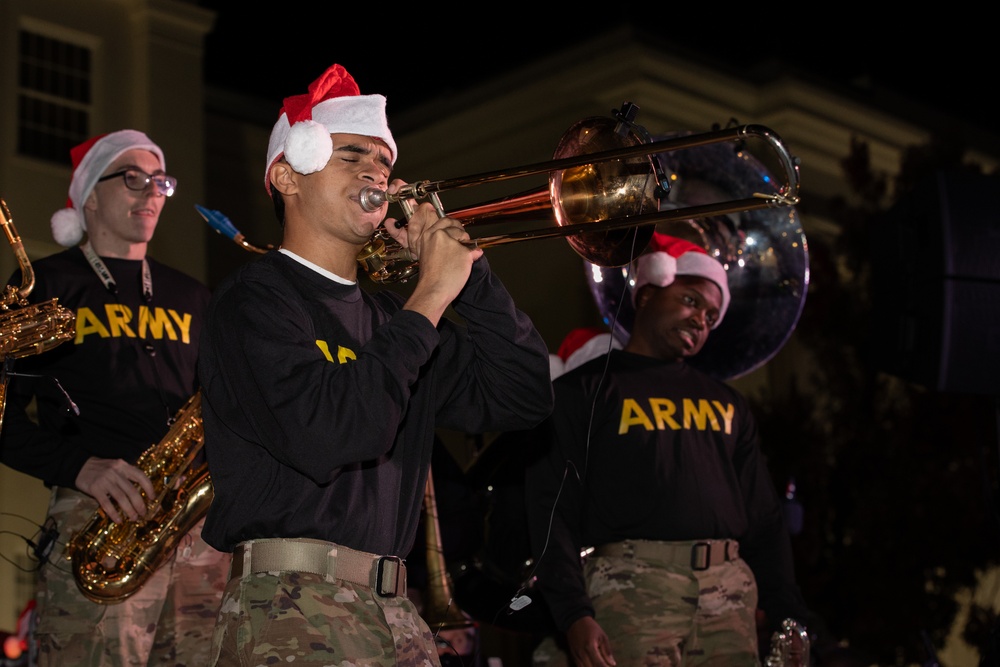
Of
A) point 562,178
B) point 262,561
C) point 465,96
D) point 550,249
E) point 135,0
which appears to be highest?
point 135,0

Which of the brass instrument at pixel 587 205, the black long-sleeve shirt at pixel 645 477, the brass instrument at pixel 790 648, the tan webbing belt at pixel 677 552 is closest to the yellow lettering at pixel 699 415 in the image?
the black long-sleeve shirt at pixel 645 477

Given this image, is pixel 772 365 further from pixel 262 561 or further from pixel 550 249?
pixel 262 561

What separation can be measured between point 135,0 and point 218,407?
1210 cm

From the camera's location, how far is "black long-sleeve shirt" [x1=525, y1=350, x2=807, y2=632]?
198 inches

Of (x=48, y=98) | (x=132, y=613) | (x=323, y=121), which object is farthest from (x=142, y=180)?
(x=48, y=98)

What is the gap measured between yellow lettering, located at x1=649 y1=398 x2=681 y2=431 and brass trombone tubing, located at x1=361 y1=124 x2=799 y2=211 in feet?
6.57

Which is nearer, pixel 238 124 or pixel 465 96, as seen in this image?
pixel 465 96

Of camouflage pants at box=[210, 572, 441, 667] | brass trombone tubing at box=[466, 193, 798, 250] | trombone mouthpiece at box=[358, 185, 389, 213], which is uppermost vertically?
trombone mouthpiece at box=[358, 185, 389, 213]

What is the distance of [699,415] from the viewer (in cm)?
534

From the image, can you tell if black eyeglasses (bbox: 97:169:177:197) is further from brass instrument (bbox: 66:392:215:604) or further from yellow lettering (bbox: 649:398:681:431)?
yellow lettering (bbox: 649:398:681:431)

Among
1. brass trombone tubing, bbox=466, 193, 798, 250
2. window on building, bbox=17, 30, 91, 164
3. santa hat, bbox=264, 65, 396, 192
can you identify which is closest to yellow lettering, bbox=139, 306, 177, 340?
santa hat, bbox=264, 65, 396, 192

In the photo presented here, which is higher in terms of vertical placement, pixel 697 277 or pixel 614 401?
pixel 697 277

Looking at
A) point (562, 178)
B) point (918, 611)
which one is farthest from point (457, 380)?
point (918, 611)

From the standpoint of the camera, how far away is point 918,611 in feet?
41.2
